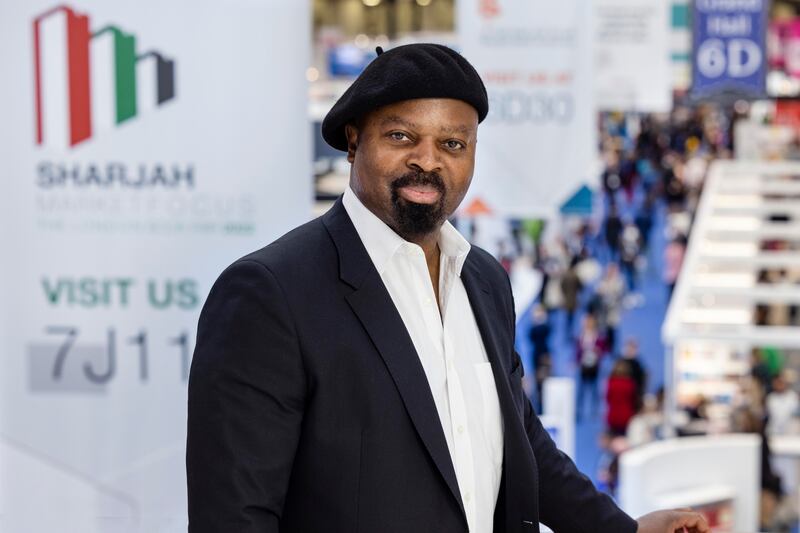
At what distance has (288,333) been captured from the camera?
5.26 feet

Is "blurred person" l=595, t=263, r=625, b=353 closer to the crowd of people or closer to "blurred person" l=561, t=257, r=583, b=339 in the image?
the crowd of people

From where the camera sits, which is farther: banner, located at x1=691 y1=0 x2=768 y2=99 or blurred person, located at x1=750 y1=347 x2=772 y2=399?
blurred person, located at x1=750 y1=347 x2=772 y2=399

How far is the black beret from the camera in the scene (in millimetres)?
1665

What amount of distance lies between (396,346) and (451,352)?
14 cm

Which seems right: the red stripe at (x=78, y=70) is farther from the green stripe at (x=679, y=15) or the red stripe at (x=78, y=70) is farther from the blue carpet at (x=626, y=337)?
the green stripe at (x=679, y=15)

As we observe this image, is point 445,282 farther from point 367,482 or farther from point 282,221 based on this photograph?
point 282,221

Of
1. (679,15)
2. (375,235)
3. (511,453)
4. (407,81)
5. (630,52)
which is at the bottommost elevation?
(511,453)

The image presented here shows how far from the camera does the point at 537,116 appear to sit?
6281 millimetres

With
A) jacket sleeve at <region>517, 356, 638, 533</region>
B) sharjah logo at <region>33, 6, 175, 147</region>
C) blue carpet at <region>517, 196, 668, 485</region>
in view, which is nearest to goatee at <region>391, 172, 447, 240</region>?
jacket sleeve at <region>517, 356, 638, 533</region>

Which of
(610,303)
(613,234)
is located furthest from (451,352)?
(613,234)

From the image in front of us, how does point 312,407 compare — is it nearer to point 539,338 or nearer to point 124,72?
point 124,72

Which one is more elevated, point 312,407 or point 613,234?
point 312,407

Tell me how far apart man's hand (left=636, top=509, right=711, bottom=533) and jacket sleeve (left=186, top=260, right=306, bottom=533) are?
67 centimetres

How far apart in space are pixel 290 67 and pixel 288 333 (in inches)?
59.6
